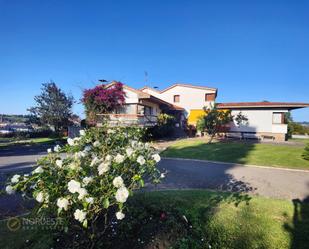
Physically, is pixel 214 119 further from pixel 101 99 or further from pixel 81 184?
pixel 81 184

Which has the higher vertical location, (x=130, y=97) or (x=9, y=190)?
(x=130, y=97)

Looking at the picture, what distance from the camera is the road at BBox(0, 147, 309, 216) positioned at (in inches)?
255

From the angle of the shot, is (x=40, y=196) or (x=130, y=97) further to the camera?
(x=130, y=97)

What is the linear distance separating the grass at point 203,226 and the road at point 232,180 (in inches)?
45.7

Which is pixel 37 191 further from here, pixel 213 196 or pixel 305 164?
pixel 305 164

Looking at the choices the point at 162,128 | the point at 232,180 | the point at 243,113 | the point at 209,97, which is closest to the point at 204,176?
the point at 232,180

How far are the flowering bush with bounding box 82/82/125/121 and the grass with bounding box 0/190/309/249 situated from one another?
1902 centimetres

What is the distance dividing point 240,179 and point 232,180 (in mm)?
427

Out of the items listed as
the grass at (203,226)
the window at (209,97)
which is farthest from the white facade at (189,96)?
the grass at (203,226)

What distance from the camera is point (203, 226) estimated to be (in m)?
4.17

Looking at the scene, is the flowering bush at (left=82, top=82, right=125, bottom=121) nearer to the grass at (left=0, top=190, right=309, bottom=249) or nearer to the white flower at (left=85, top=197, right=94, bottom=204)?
the grass at (left=0, top=190, right=309, bottom=249)

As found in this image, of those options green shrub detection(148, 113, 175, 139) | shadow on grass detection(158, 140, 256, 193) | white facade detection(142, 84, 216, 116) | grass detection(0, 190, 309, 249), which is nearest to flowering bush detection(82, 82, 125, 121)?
green shrub detection(148, 113, 175, 139)

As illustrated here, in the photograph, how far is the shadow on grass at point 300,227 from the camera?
369 centimetres

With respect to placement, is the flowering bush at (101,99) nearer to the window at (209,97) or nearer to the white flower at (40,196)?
the window at (209,97)
